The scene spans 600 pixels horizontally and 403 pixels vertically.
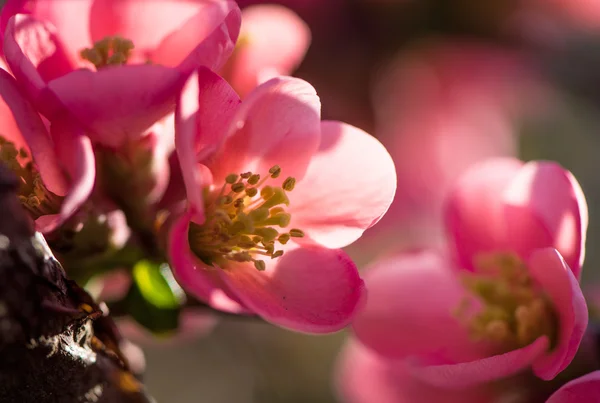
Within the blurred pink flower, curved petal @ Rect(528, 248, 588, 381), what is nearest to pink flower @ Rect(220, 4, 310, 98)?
curved petal @ Rect(528, 248, 588, 381)

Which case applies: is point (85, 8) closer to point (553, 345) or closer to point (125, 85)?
point (125, 85)

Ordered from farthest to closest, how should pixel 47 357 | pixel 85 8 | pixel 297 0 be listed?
1. pixel 297 0
2. pixel 85 8
3. pixel 47 357

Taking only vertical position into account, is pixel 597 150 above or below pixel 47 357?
below

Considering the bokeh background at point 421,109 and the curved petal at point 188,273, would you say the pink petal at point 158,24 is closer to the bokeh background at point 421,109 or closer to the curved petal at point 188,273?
the curved petal at point 188,273

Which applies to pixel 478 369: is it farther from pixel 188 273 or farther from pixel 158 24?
pixel 158 24

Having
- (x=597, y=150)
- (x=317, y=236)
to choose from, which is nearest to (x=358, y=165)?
(x=317, y=236)

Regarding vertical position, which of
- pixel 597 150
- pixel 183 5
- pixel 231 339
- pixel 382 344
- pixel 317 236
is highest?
pixel 183 5
